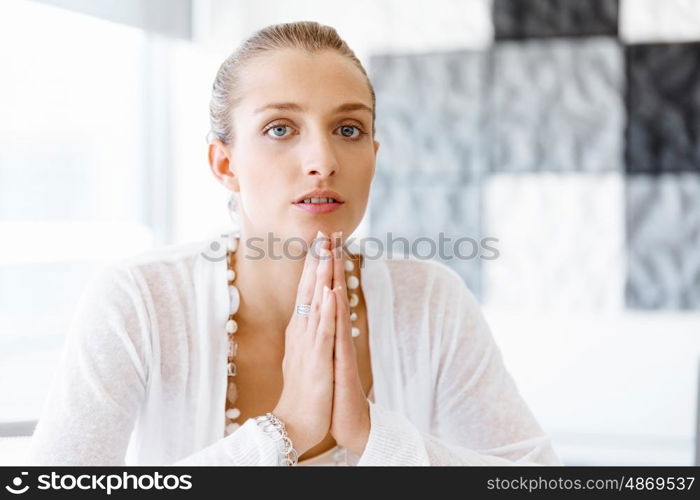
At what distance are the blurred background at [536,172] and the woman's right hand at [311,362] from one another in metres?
1.43

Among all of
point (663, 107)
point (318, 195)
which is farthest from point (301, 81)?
point (663, 107)

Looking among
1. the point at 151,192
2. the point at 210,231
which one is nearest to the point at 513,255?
the point at 210,231

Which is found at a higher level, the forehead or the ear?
the forehead

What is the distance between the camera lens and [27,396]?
212 centimetres

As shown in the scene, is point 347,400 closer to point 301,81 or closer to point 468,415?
point 468,415

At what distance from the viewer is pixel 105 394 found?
105cm

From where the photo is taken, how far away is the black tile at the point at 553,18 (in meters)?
2.49

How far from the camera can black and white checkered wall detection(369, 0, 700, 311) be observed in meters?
2.46

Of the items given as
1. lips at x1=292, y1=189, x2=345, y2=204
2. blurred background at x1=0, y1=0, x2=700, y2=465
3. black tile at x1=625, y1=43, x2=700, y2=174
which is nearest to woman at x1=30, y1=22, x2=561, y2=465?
lips at x1=292, y1=189, x2=345, y2=204

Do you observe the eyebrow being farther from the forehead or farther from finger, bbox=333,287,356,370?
finger, bbox=333,287,356,370

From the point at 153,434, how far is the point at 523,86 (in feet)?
6.14

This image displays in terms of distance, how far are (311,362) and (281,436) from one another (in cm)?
11

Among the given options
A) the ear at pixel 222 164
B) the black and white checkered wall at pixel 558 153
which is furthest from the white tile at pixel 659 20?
the ear at pixel 222 164

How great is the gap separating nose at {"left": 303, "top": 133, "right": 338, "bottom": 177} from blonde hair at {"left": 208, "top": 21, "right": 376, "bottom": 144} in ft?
0.42
